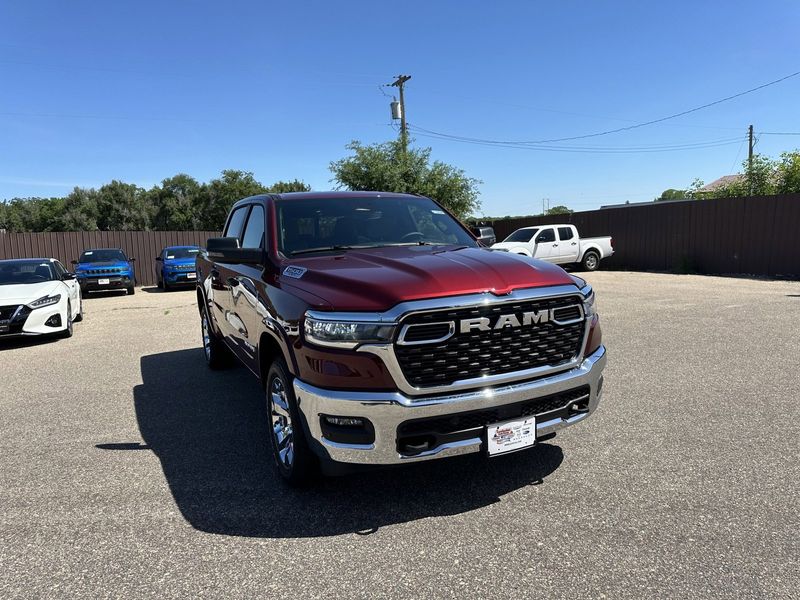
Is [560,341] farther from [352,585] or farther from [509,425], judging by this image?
[352,585]

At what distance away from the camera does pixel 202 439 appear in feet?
15.1

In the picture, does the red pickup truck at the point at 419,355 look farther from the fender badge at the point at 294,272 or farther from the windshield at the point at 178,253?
the windshield at the point at 178,253

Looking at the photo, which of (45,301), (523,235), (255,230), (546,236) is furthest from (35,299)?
(546,236)

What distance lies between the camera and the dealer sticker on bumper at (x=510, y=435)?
3.10 metres

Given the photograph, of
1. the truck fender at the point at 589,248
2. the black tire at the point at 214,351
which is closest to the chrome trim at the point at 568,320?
the black tire at the point at 214,351

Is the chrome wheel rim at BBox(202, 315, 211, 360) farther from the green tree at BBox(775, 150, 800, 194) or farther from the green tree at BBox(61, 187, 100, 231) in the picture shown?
the green tree at BBox(61, 187, 100, 231)

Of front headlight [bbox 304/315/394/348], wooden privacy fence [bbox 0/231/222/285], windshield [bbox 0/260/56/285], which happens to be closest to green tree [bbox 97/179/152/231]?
wooden privacy fence [bbox 0/231/222/285]

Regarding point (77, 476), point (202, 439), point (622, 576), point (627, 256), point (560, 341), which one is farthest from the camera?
point (627, 256)

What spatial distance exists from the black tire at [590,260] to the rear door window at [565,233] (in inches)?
40.5

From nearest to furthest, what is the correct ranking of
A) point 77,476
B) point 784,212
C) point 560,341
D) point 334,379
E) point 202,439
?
1. point 334,379
2. point 560,341
3. point 77,476
4. point 202,439
5. point 784,212

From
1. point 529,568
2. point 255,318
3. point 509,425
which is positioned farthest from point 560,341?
point 255,318

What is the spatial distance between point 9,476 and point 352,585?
2.93 metres

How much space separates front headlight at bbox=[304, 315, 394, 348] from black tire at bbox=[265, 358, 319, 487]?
17.5 inches

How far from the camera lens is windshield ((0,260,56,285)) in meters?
10.1
